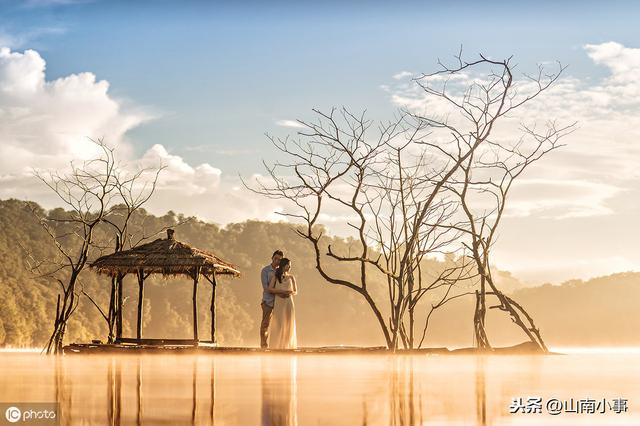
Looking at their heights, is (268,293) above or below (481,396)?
above

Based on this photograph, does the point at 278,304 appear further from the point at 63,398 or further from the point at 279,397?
the point at 63,398

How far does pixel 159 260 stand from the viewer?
45.9 ft

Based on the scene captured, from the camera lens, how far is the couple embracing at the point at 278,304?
40.0 feet

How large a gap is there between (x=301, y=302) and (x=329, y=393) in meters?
65.5

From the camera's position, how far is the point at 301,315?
6956 cm

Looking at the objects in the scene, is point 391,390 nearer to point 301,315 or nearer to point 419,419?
point 419,419

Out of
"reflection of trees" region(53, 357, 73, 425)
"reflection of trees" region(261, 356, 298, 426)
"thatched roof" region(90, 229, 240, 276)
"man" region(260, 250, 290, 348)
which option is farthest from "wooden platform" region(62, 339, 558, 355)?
"reflection of trees" region(53, 357, 73, 425)

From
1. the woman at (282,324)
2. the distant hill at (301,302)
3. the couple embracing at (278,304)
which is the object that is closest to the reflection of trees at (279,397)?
→ the couple embracing at (278,304)

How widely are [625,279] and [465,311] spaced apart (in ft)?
37.4

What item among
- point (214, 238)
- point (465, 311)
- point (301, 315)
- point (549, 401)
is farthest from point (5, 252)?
point (549, 401)

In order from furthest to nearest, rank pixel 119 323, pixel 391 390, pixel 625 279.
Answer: pixel 625 279
pixel 119 323
pixel 391 390

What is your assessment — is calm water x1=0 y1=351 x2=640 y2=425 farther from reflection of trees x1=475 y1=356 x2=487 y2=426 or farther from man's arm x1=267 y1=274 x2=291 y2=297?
man's arm x1=267 y1=274 x2=291 y2=297

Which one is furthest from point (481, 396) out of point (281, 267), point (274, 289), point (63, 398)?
point (274, 289)

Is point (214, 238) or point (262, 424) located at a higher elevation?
point (214, 238)
